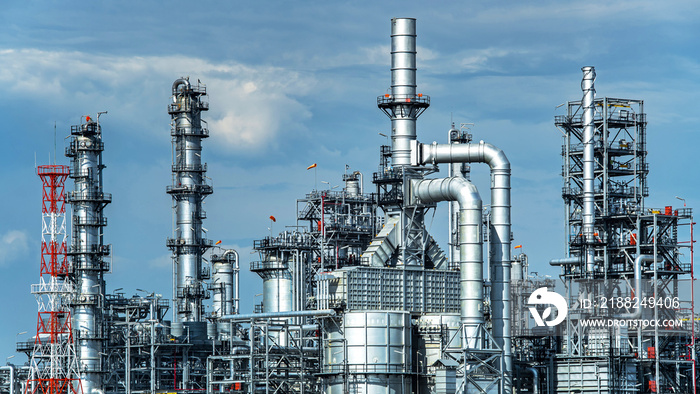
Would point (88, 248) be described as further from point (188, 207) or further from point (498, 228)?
point (498, 228)

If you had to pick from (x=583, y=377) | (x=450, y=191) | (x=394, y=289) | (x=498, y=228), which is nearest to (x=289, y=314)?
(x=394, y=289)

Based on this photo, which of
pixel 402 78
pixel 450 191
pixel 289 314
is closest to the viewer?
pixel 450 191

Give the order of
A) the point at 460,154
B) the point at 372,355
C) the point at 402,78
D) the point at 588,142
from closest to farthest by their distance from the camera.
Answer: the point at 372,355, the point at 460,154, the point at 402,78, the point at 588,142

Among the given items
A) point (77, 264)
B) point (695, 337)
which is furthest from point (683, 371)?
point (77, 264)

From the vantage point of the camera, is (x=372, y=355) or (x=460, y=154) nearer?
(x=372, y=355)

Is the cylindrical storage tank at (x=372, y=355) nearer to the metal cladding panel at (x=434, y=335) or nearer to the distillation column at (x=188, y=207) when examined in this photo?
the metal cladding panel at (x=434, y=335)

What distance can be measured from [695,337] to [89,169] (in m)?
49.0

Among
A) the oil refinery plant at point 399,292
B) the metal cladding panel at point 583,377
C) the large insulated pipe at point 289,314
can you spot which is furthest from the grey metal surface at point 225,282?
the metal cladding panel at point 583,377

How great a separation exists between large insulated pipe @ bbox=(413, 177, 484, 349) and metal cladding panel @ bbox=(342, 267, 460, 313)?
6.22 m

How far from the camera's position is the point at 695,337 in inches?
3563

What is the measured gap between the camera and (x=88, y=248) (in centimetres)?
Result: 10656

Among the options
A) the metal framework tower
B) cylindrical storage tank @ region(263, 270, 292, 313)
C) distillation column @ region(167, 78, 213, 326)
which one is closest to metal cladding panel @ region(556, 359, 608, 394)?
the metal framework tower

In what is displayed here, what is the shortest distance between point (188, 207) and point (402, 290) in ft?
116

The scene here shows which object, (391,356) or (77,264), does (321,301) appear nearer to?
(391,356)
